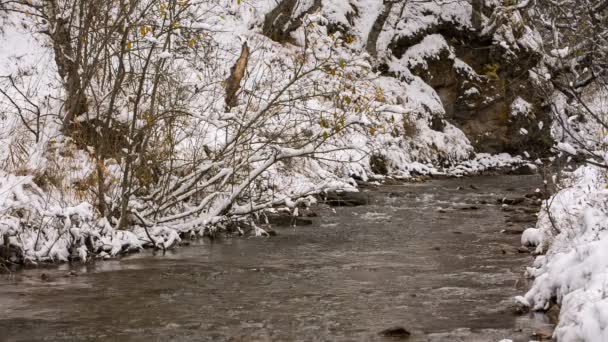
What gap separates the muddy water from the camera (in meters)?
6.15

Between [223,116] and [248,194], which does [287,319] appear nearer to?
[223,116]

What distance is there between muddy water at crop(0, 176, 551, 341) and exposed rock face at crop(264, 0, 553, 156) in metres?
15.8

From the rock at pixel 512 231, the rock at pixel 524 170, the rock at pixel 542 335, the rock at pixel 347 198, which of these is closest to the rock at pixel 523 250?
the rock at pixel 512 231

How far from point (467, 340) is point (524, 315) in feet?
3.03

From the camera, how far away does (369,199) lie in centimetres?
1578

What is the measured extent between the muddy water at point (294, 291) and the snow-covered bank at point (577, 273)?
0.90ft

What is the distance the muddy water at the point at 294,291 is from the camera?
6.15 meters

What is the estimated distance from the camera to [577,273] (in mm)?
6000

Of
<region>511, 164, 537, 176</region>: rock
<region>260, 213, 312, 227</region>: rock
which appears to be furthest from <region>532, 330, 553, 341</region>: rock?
<region>511, 164, 537, 176</region>: rock

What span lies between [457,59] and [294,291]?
21903 millimetres

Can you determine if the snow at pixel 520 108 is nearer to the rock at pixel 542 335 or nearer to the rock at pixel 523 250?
the rock at pixel 523 250

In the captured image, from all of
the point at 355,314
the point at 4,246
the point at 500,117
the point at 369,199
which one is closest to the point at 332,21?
the point at 500,117

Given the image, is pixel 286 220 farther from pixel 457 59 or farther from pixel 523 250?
pixel 457 59

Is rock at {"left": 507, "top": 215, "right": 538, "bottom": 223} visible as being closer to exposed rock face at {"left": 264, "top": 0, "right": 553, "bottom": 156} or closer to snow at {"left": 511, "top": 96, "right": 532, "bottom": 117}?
exposed rock face at {"left": 264, "top": 0, "right": 553, "bottom": 156}
